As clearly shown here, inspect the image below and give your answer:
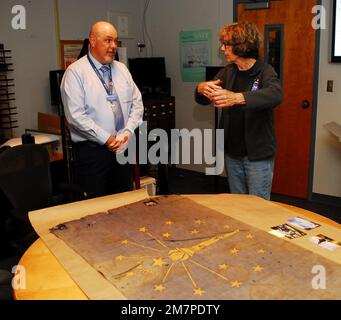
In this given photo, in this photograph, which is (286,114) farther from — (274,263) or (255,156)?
(274,263)

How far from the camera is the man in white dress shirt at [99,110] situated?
2.73 meters

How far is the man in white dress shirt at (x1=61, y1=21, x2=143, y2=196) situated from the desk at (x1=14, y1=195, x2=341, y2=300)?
120cm

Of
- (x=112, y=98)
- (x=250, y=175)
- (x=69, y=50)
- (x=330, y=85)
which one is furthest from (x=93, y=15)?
(x=250, y=175)

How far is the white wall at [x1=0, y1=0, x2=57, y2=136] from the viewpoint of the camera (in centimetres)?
408

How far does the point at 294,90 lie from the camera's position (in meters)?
4.07

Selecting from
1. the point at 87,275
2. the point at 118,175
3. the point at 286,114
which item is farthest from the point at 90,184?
the point at 286,114

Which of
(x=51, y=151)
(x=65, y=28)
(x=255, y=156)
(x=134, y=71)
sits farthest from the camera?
(x=134, y=71)

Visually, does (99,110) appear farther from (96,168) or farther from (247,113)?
(247,113)

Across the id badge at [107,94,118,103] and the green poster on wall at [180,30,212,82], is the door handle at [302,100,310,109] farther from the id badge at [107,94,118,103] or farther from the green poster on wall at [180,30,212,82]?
the id badge at [107,94,118,103]

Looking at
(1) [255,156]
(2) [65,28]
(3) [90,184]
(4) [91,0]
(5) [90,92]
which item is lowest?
(3) [90,184]

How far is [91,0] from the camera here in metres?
4.77

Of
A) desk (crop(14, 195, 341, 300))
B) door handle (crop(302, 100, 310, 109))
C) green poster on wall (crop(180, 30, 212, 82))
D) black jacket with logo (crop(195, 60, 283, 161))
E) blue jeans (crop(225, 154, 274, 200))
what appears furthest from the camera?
green poster on wall (crop(180, 30, 212, 82))

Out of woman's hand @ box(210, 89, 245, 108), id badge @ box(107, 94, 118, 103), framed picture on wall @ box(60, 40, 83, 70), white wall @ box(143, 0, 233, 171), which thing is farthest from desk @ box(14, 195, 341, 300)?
white wall @ box(143, 0, 233, 171)
